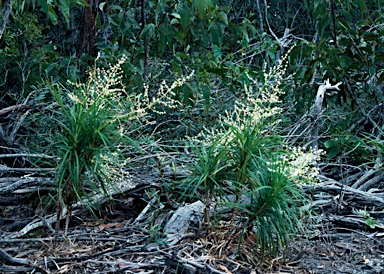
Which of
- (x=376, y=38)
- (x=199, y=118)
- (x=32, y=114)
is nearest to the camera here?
(x=32, y=114)

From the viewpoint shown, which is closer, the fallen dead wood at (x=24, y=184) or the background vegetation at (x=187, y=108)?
the background vegetation at (x=187, y=108)

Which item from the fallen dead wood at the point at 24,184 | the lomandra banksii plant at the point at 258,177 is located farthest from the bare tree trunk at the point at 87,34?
the lomandra banksii plant at the point at 258,177

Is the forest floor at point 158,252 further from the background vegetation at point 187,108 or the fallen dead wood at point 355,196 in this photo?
the fallen dead wood at point 355,196

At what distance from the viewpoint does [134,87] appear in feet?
15.5

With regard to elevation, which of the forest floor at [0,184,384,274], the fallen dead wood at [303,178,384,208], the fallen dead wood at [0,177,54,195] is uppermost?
the fallen dead wood at [0,177,54,195]

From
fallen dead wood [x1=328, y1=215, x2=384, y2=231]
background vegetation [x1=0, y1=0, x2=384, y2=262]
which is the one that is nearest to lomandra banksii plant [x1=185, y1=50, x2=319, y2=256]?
background vegetation [x1=0, y1=0, x2=384, y2=262]

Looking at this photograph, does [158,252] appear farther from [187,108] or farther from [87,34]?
[87,34]

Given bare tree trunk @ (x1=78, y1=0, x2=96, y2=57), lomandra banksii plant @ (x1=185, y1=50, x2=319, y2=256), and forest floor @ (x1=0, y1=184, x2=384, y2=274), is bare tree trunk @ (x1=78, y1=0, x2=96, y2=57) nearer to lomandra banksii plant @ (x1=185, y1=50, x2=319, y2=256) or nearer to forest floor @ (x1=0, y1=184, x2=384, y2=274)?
forest floor @ (x1=0, y1=184, x2=384, y2=274)

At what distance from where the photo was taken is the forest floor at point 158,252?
8.53 ft

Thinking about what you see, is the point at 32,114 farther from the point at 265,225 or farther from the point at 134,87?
the point at 265,225

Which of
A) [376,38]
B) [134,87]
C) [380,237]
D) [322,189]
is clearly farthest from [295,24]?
[380,237]

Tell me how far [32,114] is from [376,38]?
9.59ft

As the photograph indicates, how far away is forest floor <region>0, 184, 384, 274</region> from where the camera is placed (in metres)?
2.60

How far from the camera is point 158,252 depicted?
107 inches
